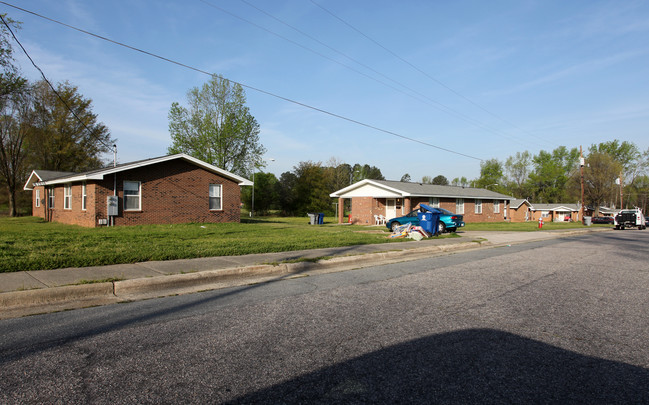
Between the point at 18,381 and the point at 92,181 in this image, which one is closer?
the point at 18,381

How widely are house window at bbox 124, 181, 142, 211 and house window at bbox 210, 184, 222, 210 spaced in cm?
408

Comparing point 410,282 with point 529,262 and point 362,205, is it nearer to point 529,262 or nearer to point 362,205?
point 529,262

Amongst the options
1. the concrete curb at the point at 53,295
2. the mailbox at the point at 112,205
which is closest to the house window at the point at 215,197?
the mailbox at the point at 112,205

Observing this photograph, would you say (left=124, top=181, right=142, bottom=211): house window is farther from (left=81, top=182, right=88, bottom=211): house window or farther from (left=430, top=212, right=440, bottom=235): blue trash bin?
(left=430, top=212, right=440, bottom=235): blue trash bin

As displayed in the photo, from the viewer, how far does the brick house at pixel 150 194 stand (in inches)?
750

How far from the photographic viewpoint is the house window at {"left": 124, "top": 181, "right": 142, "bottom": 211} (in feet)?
65.0

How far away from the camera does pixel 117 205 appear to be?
19.2 m

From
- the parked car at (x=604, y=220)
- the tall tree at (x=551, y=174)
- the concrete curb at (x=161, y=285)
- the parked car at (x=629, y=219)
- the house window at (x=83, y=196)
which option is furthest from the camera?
the tall tree at (x=551, y=174)

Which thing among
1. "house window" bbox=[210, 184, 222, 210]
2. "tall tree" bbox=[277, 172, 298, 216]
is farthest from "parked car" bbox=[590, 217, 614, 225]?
"house window" bbox=[210, 184, 222, 210]

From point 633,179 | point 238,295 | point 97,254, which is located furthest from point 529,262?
point 633,179

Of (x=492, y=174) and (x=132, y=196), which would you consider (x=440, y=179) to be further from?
(x=132, y=196)

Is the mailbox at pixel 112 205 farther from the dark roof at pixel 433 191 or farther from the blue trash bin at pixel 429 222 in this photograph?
the dark roof at pixel 433 191

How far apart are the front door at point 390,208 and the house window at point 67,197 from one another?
23001mm

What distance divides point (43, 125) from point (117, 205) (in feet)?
103
